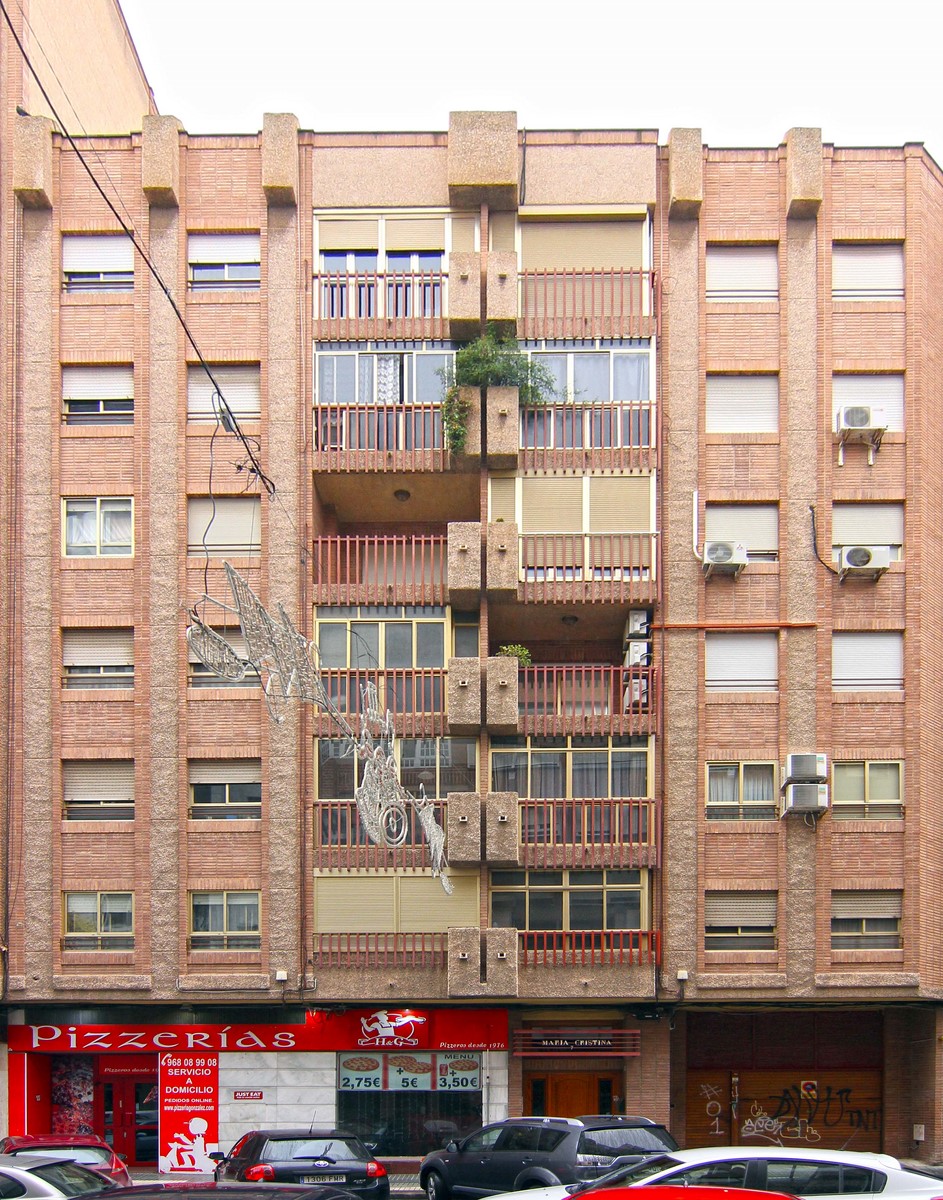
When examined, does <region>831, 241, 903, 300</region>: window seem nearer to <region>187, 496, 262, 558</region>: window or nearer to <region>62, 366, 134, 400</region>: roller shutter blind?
<region>187, 496, 262, 558</region>: window

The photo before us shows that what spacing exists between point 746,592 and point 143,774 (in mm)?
12362

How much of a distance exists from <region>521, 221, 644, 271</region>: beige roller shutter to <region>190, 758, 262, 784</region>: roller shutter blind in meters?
11.5

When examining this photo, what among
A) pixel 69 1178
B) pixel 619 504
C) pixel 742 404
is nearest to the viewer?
pixel 69 1178

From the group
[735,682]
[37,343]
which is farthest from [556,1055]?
[37,343]

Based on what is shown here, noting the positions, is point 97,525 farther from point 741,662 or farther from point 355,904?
point 741,662

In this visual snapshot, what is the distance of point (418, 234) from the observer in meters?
29.0

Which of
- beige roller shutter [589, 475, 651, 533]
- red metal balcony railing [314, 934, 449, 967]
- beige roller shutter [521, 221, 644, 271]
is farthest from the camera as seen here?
beige roller shutter [521, 221, 644, 271]

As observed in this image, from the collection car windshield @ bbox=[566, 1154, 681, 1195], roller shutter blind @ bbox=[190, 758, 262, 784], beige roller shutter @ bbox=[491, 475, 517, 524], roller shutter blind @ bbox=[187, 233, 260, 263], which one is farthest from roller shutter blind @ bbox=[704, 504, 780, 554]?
car windshield @ bbox=[566, 1154, 681, 1195]

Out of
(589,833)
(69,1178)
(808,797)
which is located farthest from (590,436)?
(69,1178)

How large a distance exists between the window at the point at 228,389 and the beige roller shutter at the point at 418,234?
12.5ft

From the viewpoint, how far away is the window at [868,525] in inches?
1111

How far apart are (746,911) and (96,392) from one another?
16484 mm

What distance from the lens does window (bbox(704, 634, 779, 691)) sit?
27984mm

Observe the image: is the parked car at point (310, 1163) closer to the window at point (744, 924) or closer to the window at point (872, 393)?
the window at point (744, 924)
